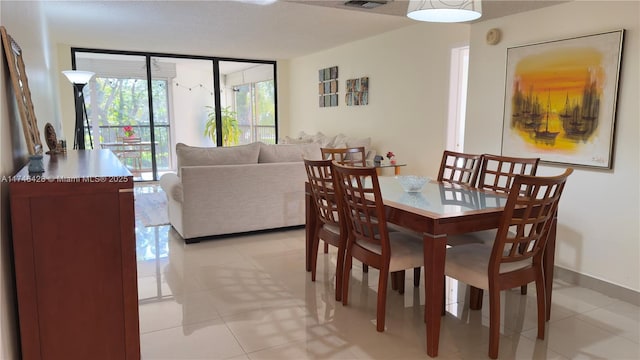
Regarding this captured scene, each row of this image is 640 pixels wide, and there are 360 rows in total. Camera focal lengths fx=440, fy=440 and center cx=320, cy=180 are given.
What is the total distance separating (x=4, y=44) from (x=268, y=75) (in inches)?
291

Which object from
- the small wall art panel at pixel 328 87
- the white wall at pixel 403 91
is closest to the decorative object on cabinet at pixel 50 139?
the white wall at pixel 403 91

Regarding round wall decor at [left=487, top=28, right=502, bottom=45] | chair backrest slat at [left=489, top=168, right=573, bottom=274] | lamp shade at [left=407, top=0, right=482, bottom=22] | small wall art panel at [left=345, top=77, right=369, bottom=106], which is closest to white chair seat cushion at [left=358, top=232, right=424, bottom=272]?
chair backrest slat at [left=489, top=168, right=573, bottom=274]

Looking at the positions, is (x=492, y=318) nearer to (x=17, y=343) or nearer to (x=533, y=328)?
(x=533, y=328)

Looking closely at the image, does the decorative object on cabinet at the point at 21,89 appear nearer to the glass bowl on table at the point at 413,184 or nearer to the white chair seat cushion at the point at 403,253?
the white chair seat cushion at the point at 403,253

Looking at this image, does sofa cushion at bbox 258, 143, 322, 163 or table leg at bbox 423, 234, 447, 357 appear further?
sofa cushion at bbox 258, 143, 322, 163

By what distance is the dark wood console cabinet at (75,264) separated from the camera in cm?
154

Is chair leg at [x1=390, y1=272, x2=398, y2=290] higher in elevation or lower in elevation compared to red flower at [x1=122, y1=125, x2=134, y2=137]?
lower

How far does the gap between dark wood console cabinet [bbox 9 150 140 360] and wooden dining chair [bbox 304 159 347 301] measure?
4.44 feet

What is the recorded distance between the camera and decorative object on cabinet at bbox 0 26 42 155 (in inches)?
65.9

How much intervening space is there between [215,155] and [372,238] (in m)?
2.18

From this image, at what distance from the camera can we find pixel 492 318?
2.15 metres

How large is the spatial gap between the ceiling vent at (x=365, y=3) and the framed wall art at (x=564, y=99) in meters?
1.16

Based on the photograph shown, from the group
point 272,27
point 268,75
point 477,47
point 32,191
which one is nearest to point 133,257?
point 32,191

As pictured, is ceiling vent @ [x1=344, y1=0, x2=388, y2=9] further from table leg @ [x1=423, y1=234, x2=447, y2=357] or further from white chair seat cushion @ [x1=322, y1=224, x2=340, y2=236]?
table leg @ [x1=423, y1=234, x2=447, y2=357]
